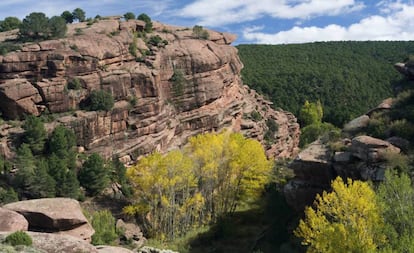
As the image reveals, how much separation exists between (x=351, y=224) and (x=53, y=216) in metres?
17.8

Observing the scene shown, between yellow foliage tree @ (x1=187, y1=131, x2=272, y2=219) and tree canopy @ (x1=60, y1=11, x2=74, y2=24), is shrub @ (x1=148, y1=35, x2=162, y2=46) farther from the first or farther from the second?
yellow foliage tree @ (x1=187, y1=131, x2=272, y2=219)

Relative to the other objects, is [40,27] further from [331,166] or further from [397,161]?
[397,161]

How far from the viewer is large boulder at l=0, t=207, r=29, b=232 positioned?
2178 cm

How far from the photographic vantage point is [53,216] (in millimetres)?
26547

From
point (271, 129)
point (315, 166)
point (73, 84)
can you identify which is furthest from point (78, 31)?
point (315, 166)

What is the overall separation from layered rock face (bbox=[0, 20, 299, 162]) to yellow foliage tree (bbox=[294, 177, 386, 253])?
106 feet

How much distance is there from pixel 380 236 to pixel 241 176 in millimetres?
25317

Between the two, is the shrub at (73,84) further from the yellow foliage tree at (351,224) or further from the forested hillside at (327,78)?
the forested hillside at (327,78)

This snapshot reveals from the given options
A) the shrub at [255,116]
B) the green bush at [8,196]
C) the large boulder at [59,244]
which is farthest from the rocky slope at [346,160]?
the shrub at [255,116]

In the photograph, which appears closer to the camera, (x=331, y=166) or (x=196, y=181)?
(x=331, y=166)

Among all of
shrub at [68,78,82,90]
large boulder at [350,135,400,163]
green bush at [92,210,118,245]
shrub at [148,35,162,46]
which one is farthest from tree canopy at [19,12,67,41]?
large boulder at [350,135,400,163]

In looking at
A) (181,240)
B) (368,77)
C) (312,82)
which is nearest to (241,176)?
(181,240)

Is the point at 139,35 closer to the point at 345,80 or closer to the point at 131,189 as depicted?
the point at 131,189

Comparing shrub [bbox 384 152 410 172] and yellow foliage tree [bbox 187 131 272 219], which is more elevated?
shrub [bbox 384 152 410 172]
